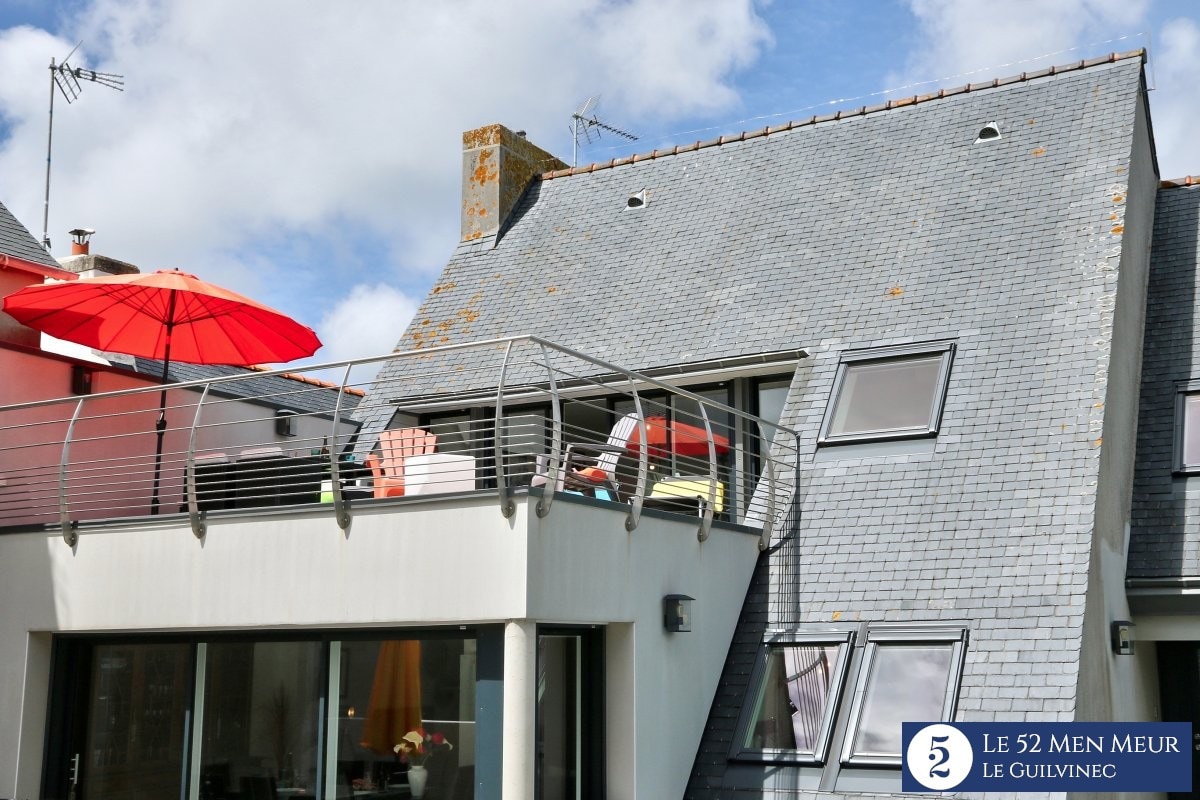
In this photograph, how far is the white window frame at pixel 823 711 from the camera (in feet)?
31.2

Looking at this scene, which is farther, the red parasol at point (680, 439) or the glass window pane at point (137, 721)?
the red parasol at point (680, 439)

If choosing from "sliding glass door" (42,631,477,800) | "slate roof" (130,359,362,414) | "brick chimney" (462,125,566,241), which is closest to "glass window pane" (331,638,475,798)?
"sliding glass door" (42,631,477,800)

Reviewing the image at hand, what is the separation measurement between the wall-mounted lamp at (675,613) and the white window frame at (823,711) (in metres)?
0.95

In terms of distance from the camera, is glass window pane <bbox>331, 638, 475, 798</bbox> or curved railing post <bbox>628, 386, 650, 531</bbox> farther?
curved railing post <bbox>628, 386, 650, 531</bbox>

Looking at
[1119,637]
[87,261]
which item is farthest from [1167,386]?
[87,261]

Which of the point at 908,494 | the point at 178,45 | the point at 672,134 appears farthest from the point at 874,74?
the point at 178,45

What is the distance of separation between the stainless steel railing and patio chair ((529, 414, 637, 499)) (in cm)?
4

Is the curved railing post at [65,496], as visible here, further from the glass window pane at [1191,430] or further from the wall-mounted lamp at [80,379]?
the glass window pane at [1191,430]

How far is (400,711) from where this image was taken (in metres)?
9.23

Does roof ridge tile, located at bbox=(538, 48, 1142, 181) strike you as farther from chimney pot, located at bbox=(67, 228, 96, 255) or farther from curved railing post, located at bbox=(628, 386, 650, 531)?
curved railing post, located at bbox=(628, 386, 650, 531)

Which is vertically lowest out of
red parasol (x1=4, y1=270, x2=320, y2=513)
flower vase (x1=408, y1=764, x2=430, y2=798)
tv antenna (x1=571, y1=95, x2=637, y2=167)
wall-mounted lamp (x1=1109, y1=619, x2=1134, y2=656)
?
flower vase (x1=408, y1=764, x2=430, y2=798)

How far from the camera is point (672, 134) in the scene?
56.1 ft

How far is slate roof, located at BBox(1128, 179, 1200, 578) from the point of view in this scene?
36.7ft

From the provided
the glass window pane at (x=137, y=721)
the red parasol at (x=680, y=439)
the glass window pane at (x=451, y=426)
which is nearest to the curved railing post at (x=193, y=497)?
the glass window pane at (x=137, y=721)
